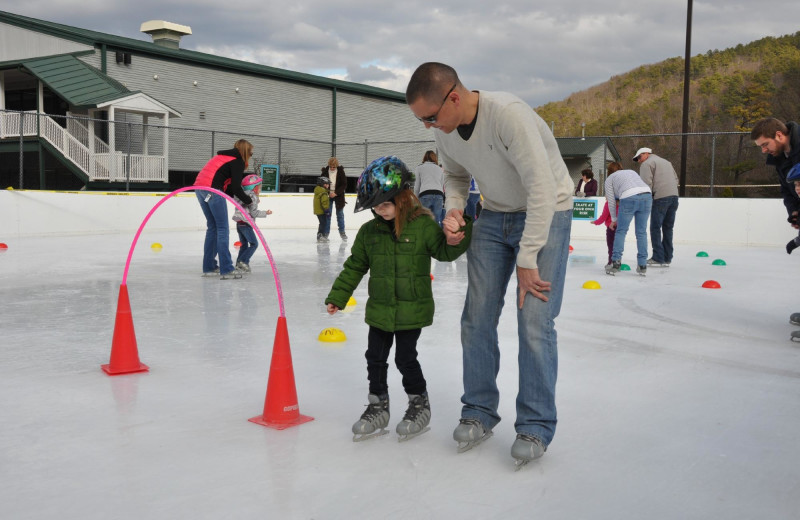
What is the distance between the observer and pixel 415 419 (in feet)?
11.1

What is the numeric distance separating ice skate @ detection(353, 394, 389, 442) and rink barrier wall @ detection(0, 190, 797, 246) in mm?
13258

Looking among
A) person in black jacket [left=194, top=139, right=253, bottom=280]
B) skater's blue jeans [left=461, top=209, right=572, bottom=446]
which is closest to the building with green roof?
person in black jacket [left=194, top=139, right=253, bottom=280]

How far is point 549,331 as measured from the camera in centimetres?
303

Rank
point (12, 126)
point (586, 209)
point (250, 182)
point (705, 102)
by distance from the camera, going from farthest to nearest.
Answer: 1. point (705, 102)
2. point (12, 126)
3. point (586, 209)
4. point (250, 182)

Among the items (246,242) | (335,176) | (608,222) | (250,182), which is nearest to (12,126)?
(335,176)

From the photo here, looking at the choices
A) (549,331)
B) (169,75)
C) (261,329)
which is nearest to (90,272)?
(261,329)

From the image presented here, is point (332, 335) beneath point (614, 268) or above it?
beneath

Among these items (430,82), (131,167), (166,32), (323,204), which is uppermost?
(166,32)

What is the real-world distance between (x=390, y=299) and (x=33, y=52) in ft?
84.6

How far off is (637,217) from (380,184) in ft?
24.5

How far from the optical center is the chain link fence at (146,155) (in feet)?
69.2

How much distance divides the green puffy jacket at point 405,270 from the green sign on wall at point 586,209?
1563 cm

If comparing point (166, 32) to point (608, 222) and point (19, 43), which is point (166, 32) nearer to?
point (19, 43)

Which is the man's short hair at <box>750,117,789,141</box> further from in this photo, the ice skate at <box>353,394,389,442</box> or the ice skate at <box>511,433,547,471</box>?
the ice skate at <box>353,394,389,442</box>
